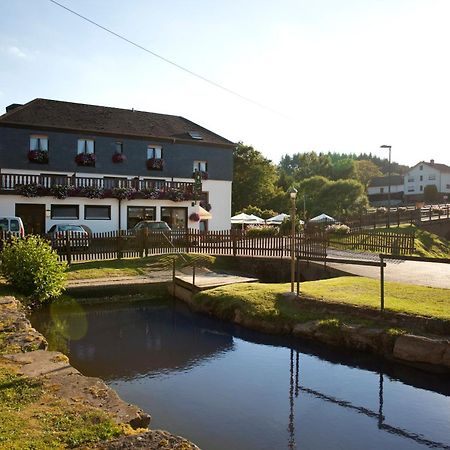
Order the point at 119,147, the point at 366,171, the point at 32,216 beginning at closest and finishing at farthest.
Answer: the point at 32,216, the point at 119,147, the point at 366,171

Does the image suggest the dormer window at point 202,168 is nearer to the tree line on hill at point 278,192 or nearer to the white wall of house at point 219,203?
the white wall of house at point 219,203

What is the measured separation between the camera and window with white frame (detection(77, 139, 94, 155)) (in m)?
33.4

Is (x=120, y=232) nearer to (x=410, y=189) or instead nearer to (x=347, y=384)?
(x=347, y=384)

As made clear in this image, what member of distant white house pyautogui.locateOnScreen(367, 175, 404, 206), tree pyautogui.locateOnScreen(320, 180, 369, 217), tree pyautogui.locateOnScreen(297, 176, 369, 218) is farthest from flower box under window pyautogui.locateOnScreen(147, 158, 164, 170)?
distant white house pyautogui.locateOnScreen(367, 175, 404, 206)

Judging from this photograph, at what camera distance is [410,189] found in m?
96.4

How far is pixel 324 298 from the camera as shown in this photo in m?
12.8

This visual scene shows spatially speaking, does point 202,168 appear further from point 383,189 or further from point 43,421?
point 383,189

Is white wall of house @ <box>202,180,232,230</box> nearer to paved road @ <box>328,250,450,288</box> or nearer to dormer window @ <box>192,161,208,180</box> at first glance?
dormer window @ <box>192,161,208,180</box>

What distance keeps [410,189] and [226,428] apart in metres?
97.5

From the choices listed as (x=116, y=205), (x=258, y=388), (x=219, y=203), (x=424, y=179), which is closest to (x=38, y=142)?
(x=116, y=205)

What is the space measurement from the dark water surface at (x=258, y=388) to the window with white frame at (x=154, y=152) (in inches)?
948

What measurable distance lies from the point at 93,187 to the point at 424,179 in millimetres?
79528

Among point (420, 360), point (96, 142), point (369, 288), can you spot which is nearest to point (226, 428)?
point (420, 360)

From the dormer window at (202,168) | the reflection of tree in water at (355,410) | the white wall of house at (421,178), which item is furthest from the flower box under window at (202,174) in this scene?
the white wall of house at (421,178)
